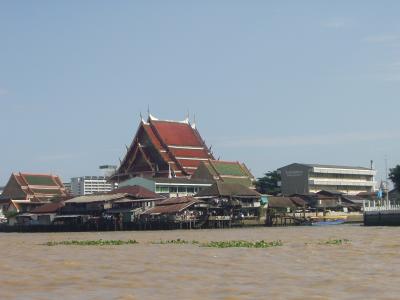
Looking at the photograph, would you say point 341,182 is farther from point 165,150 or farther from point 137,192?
point 137,192

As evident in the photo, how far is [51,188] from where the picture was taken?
4441 inches

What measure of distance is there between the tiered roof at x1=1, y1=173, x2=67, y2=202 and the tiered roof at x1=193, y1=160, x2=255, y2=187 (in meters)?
23.2

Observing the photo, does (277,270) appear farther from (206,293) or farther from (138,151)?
(138,151)

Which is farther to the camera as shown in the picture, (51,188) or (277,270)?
(51,188)

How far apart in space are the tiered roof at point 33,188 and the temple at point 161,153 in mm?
10275

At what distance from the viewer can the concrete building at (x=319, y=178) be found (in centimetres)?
11544

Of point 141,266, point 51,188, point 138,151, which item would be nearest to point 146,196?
point 138,151

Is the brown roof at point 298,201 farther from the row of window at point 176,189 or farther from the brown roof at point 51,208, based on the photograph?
the brown roof at point 51,208

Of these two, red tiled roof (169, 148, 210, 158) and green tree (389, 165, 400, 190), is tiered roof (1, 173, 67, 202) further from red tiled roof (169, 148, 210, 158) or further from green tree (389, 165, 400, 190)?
green tree (389, 165, 400, 190)

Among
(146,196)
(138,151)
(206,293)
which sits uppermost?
(138,151)

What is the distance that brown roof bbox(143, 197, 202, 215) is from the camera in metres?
70.8

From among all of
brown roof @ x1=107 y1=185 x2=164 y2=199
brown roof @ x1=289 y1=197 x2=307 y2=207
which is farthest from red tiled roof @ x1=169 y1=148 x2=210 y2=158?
brown roof @ x1=289 y1=197 x2=307 y2=207

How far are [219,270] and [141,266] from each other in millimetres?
2832

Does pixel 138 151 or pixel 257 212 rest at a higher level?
pixel 138 151
